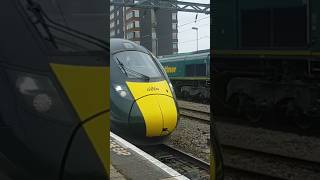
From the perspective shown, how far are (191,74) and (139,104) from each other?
14.9m

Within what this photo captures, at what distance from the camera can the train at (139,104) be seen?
8.20 meters

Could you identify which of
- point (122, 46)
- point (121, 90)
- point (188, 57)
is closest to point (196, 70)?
point (188, 57)

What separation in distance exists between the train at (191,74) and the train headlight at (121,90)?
12.1m

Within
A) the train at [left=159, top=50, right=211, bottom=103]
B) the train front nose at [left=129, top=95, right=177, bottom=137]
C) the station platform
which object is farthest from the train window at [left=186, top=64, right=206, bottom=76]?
the station platform

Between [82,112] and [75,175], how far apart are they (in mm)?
316

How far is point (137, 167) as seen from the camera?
5.20 meters

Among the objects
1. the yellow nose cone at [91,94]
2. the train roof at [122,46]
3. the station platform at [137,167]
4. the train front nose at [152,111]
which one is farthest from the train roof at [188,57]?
the yellow nose cone at [91,94]

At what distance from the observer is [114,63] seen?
891 centimetres

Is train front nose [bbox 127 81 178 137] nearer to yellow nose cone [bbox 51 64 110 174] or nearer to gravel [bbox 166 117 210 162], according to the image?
gravel [bbox 166 117 210 162]

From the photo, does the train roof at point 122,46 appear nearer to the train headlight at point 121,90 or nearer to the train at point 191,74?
the train headlight at point 121,90

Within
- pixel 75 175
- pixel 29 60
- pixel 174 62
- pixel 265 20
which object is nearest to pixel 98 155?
pixel 75 175

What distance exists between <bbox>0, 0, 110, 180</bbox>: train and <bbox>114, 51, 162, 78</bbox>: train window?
6652 mm

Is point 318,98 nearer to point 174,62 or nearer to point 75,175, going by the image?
point 75,175

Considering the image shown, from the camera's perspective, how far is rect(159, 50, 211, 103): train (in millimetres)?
21406
